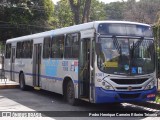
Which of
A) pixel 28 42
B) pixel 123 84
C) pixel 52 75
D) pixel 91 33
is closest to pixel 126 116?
pixel 123 84

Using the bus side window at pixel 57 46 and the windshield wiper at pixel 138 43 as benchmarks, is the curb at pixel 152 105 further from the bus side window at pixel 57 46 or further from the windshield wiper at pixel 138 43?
the bus side window at pixel 57 46

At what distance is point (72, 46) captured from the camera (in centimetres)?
1378

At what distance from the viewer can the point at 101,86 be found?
37.7 ft

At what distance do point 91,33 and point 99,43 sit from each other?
0.65m

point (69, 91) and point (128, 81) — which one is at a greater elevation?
point (128, 81)

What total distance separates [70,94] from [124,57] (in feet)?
10.1

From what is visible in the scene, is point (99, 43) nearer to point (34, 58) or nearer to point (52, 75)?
point (52, 75)

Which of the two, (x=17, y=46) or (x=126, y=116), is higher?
(x=17, y=46)

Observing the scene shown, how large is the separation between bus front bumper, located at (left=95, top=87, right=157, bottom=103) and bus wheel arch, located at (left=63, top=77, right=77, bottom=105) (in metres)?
Result: 2.22

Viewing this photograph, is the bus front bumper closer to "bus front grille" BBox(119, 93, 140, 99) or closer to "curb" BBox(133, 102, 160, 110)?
"bus front grille" BBox(119, 93, 140, 99)

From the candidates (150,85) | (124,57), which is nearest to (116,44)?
(124,57)

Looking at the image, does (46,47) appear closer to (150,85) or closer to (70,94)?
(70,94)

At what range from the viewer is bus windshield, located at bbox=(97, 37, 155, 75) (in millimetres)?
11656

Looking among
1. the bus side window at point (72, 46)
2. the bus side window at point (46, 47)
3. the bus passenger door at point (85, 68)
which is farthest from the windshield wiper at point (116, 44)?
the bus side window at point (46, 47)
